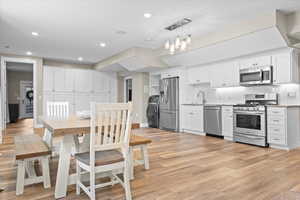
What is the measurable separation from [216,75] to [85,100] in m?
5.37

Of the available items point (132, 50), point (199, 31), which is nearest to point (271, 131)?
point (199, 31)

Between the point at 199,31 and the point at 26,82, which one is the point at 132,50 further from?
the point at 26,82

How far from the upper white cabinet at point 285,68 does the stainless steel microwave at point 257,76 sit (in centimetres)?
11

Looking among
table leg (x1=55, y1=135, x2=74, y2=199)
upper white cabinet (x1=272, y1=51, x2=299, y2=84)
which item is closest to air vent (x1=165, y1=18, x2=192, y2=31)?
upper white cabinet (x1=272, y1=51, x2=299, y2=84)

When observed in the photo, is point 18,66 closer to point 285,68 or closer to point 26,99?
point 26,99

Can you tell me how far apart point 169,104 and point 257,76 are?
9.32 feet

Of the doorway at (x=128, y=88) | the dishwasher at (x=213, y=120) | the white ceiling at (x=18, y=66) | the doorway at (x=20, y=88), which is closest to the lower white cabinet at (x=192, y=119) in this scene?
the dishwasher at (x=213, y=120)

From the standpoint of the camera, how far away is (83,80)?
26.8ft

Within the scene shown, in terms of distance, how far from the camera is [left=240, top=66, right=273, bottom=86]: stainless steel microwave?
4.27 meters

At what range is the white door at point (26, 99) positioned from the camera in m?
10.5

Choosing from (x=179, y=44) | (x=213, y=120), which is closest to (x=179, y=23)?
(x=179, y=44)

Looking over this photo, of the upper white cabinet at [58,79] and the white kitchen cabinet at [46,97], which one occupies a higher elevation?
the upper white cabinet at [58,79]

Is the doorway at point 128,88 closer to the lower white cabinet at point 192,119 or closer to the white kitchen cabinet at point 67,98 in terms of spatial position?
the white kitchen cabinet at point 67,98

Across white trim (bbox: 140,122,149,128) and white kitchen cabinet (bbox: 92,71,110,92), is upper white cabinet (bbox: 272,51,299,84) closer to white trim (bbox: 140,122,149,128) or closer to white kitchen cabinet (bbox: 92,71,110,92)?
white trim (bbox: 140,122,149,128)
